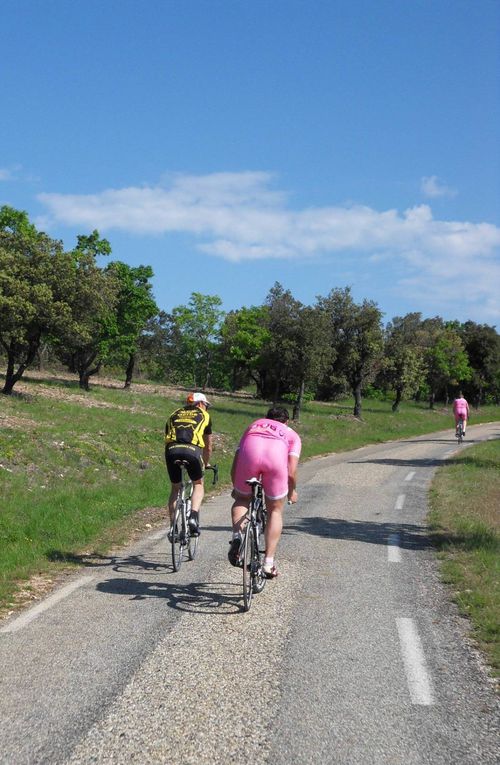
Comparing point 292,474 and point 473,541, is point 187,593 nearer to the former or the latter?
point 292,474

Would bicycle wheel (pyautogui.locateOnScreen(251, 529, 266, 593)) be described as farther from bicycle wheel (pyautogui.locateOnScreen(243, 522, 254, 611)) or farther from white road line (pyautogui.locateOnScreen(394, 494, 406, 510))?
white road line (pyautogui.locateOnScreen(394, 494, 406, 510))

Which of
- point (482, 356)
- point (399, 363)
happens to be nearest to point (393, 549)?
point (399, 363)

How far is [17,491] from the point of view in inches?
561

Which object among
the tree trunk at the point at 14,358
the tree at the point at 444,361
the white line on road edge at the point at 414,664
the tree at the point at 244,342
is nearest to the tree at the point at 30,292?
the tree trunk at the point at 14,358

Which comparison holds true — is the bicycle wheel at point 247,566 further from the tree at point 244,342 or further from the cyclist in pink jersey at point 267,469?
the tree at point 244,342

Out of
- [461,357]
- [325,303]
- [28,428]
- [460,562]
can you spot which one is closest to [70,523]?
[460,562]

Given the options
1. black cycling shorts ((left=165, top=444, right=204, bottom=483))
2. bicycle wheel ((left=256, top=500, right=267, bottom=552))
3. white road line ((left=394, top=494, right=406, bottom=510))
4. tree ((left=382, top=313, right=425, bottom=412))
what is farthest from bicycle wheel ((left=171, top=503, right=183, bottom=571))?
tree ((left=382, top=313, right=425, bottom=412))

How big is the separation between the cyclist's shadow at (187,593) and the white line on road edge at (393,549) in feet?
9.99

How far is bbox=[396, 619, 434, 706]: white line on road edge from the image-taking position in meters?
5.14

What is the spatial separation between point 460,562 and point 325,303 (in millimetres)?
37733

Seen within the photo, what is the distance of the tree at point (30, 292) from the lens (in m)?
27.2

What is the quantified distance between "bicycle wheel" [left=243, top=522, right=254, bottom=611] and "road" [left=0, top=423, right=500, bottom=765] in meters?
0.18

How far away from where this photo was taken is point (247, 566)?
7.21m

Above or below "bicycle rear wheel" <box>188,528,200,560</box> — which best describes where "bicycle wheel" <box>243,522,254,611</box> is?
above
